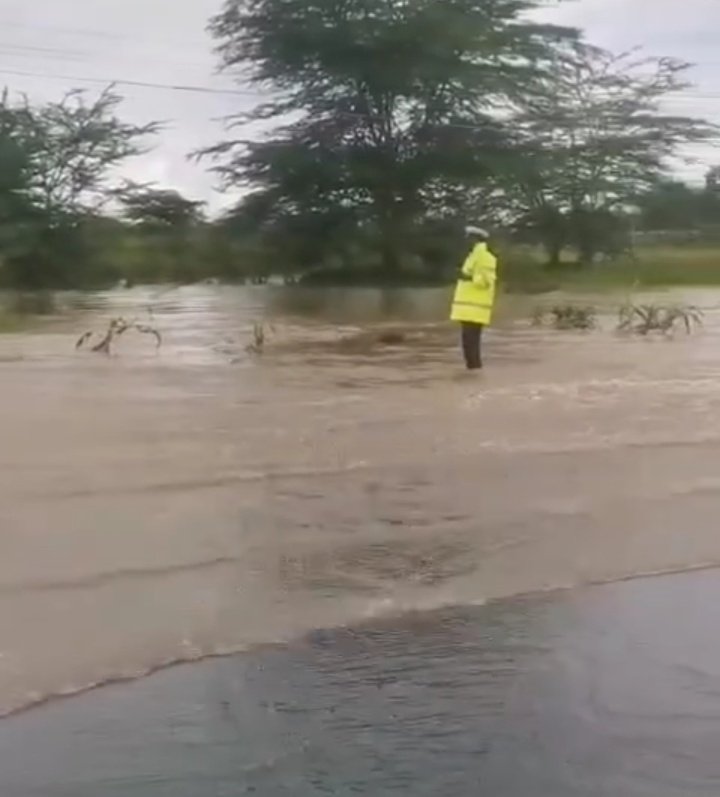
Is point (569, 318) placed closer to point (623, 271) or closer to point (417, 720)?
point (623, 271)

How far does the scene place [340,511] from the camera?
1062cm

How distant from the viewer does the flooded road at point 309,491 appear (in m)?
7.66

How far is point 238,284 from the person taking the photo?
143ft

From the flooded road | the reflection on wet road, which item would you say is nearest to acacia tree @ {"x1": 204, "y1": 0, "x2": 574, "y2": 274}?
the flooded road

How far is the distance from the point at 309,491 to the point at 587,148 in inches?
1434

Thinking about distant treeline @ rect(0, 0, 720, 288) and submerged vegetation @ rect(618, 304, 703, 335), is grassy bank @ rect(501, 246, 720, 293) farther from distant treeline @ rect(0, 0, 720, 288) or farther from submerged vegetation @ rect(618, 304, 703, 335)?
submerged vegetation @ rect(618, 304, 703, 335)

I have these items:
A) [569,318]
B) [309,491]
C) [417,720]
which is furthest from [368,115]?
[417,720]

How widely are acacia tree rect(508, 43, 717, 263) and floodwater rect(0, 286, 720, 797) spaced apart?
20.3m

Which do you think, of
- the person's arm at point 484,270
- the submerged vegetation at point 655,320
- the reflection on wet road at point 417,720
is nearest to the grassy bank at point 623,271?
the submerged vegetation at point 655,320

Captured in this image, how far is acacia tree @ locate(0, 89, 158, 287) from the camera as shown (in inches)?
1543

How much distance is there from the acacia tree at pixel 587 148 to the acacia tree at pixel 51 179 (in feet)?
30.4

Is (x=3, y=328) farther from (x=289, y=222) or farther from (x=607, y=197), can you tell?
(x=607, y=197)

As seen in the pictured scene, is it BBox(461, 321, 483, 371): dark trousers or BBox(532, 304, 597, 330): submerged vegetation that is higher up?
BBox(461, 321, 483, 371): dark trousers

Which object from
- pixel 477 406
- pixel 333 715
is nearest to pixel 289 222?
pixel 477 406
